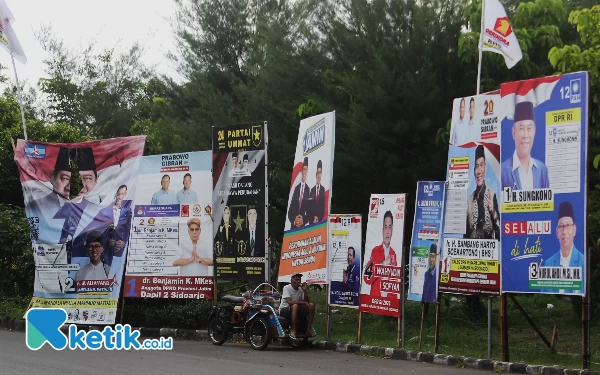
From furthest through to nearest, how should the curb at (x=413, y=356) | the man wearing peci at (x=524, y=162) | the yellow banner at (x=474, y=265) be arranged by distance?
the yellow banner at (x=474, y=265), the man wearing peci at (x=524, y=162), the curb at (x=413, y=356)

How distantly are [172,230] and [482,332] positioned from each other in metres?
7.17

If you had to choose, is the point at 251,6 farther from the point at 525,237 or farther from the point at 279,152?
the point at 525,237

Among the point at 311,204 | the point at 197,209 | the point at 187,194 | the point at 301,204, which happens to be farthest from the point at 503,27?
the point at 187,194

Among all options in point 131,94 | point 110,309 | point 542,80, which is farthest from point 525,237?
point 131,94

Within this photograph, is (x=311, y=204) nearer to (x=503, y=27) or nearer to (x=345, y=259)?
(x=345, y=259)

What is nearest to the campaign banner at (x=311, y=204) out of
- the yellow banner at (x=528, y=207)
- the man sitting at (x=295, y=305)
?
the man sitting at (x=295, y=305)

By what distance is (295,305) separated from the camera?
15.2 meters

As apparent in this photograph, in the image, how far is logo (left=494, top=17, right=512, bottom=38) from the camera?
48.7ft

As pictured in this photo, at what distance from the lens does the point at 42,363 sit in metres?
12.4

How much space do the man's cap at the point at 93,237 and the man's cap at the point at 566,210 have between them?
37.2 feet

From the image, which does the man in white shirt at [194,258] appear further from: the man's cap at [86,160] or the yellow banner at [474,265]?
the yellow banner at [474,265]

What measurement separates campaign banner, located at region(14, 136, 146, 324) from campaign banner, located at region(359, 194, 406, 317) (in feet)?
20.6

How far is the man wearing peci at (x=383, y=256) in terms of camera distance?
14945 millimetres

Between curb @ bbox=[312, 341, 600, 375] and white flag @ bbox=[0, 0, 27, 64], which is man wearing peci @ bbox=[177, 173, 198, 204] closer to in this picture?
curb @ bbox=[312, 341, 600, 375]
